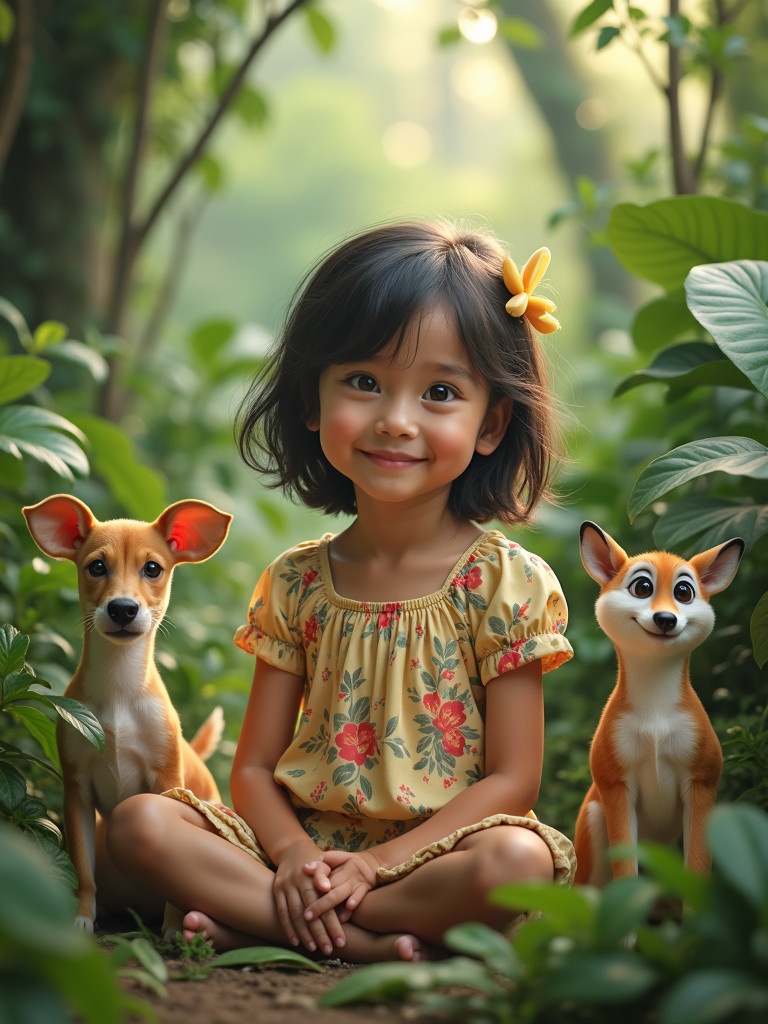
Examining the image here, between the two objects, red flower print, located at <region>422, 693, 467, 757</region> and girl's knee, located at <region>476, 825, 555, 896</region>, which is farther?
red flower print, located at <region>422, 693, 467, 757</region>

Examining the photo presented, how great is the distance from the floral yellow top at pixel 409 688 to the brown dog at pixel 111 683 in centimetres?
28

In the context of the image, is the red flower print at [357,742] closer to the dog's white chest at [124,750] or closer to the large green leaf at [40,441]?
the dog's white chest at [124,750]

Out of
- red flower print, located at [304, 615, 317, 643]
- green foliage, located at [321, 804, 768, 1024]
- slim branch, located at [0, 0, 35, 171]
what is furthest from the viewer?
slim branch, located at [0, 0, 35, 171]

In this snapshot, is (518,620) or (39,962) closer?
(39,962)

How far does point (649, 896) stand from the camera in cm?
133

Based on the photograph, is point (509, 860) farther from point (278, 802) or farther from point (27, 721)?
point (27, 721)

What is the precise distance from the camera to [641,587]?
6.16 ft

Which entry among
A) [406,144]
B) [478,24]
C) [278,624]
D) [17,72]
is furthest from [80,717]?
[406,144]

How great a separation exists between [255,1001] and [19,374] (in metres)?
1.52

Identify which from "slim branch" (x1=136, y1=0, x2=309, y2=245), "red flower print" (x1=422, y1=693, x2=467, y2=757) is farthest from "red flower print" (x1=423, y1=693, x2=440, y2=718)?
"slim branch" (x1=136, y1=0, x2=309, y2=245)

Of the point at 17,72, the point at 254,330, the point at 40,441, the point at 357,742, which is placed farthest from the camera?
the point at 254,330

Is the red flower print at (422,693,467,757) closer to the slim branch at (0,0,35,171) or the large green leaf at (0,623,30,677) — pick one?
the large green leaf at (0,623,30,677)

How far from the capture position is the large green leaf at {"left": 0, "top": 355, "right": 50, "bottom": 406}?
253 centimetres

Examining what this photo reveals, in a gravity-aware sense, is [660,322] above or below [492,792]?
above
